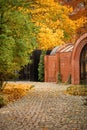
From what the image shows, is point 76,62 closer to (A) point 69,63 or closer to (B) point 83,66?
(B) point 83,66

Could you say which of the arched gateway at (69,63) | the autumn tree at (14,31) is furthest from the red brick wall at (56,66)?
the autumn tree at (14,31)

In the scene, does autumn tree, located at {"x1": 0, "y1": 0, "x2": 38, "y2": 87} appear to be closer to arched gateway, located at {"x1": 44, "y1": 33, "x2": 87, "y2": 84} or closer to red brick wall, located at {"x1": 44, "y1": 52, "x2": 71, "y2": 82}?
arched gateway, located at {"x1": 44, "y1": 33, "x2": 87, "y2": 84}

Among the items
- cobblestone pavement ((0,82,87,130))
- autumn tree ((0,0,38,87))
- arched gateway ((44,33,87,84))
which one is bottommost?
cobblestone pavement ((0,82,87,130))

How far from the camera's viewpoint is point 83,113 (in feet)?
41.5

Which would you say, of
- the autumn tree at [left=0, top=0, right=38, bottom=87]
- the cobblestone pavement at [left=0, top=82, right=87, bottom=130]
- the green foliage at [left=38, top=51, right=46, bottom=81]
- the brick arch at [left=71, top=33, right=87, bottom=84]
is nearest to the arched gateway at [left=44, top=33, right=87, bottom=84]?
the brick arch at [left=71, top=33, right=87, bottom=84]

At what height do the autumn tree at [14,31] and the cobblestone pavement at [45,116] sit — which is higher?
the autumn tree at [14,31]

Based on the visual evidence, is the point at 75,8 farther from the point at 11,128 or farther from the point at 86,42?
the point at 11,128

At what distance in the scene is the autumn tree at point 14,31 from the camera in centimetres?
1498

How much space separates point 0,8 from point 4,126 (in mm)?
6008

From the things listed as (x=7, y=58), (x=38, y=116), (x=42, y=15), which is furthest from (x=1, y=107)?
(x=42, y=15)

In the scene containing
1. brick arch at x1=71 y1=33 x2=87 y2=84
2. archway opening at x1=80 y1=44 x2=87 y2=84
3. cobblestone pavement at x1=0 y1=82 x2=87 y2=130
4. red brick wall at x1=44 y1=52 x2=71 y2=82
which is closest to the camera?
cobblestone pavement at x1=0 y1=82 x2=87 y2=130

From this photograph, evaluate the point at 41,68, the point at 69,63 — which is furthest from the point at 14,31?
the point at 41,68

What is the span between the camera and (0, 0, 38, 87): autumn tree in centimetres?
1498

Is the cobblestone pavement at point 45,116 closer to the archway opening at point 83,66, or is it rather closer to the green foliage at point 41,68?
the archway opening at point 83,66
